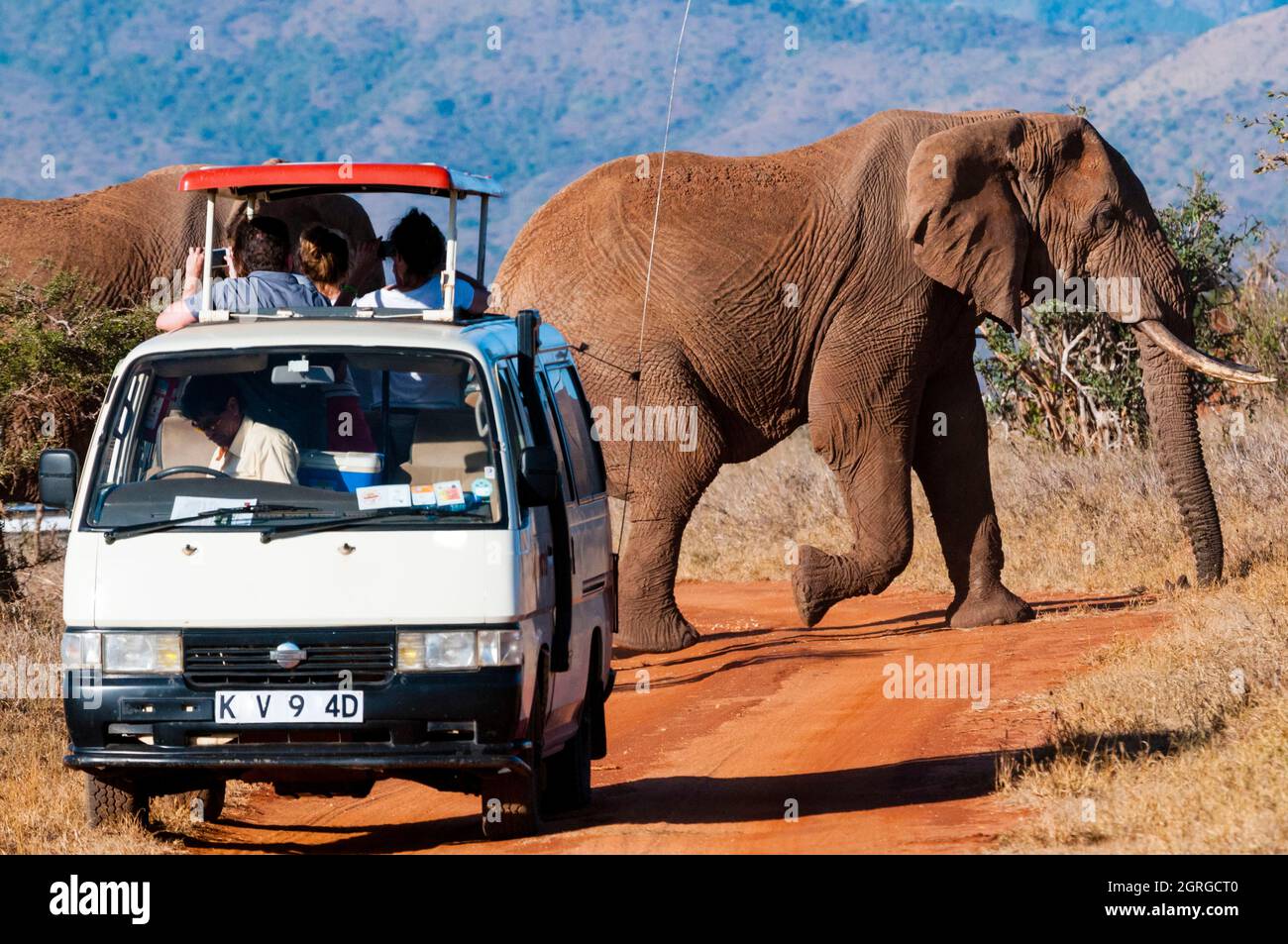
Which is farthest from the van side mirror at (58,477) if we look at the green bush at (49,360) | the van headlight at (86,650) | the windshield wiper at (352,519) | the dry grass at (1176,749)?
the green bush at (49,360)

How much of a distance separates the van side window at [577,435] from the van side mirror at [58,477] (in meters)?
2.15

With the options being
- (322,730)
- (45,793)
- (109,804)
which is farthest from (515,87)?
(322,730)

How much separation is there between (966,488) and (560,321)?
3.27m

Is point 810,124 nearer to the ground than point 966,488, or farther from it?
farther from it

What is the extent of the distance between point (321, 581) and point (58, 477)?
1.16 meters

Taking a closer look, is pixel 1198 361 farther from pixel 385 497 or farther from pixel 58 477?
pixel 58 477

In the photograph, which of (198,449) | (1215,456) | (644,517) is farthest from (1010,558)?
(198,449)

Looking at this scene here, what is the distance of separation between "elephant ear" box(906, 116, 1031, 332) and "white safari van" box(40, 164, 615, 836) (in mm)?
7111

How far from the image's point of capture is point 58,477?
845 centimetres

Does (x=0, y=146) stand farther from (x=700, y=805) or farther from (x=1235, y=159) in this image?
(x=700, y=805)

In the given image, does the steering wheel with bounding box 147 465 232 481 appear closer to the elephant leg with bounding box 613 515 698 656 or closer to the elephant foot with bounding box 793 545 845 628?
the elephant leg with bounding box 613 515 698 656

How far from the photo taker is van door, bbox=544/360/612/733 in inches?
368

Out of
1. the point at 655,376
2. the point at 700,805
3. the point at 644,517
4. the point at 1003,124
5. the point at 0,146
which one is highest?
the point at 0,146

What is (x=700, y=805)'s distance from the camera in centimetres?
971
